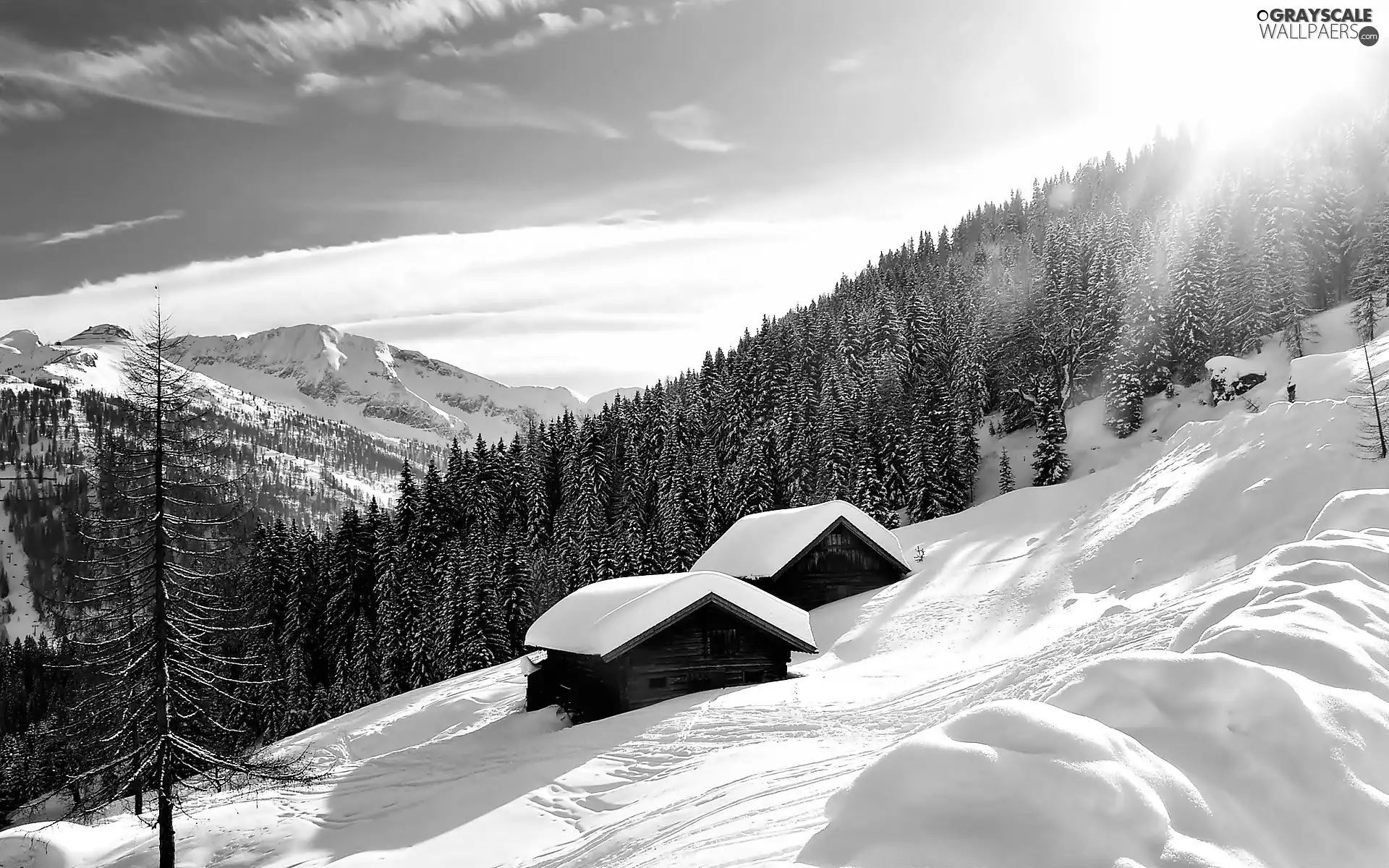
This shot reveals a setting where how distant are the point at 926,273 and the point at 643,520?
80.9 m

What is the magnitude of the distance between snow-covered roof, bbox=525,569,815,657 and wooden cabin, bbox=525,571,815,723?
0.03 m

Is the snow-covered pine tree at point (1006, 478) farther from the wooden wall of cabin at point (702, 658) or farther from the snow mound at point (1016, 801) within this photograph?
the snow mound at point (1016, 801)

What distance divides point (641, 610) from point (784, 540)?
11776mm

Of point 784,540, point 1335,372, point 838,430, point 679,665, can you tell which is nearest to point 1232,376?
point 1335,372

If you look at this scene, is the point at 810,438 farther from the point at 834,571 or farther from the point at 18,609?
the point at 18,609

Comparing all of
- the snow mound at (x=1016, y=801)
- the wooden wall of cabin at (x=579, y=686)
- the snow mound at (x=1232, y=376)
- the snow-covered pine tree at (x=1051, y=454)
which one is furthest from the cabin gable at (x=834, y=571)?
the snow mound at (x=1232, y=376)

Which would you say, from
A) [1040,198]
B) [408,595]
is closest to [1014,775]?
[408,595]

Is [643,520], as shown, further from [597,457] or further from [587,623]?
[587,623]

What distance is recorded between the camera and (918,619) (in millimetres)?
26250

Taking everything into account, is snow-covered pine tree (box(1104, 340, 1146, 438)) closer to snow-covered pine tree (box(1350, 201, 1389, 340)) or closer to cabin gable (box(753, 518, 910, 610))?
snow-covered pine tree (box(1350, 201, 1389, 340))

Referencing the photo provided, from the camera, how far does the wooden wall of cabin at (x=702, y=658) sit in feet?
69.0

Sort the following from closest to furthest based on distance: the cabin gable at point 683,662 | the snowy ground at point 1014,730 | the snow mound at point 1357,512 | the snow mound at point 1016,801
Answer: the snow mound at point 1016,801 < the snowy ground at point 1014,730 < the snow mound at point 1357,512 < the cabin gable at point 683,662

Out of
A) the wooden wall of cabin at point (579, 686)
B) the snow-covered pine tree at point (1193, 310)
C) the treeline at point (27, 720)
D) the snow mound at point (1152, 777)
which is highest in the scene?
the snow-covered pine tree at point (1193, 310)

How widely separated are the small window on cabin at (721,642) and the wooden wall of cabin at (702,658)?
21 millimetres
